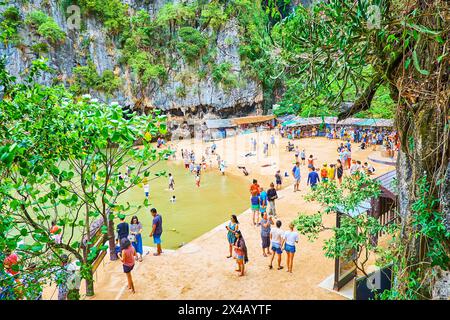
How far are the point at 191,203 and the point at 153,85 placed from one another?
79.1ft

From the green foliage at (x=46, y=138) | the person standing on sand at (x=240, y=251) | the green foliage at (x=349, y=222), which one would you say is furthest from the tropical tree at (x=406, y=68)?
the person standing on sand at (x=240, y=251)

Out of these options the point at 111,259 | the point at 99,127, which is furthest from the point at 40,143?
the point at 111,259

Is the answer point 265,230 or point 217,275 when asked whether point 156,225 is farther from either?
point 265,230

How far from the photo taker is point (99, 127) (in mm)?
3920

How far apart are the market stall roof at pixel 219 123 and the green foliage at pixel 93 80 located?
10661 mm

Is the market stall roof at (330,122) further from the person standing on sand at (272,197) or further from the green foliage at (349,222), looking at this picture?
the green foliage at (349,222)

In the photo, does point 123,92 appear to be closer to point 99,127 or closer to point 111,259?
point 111,259

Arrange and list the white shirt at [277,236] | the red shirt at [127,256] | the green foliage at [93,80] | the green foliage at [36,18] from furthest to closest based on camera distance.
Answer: the green foliage at [93,80]
the green foliage at [36,18]
the white shirt at [277,236]
the red shirt at [127,256]

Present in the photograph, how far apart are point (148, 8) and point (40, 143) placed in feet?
128

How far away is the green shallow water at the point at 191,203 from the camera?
44.2 ft

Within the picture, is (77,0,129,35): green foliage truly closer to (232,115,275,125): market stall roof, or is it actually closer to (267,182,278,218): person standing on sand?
(232,115,275,125): market stall roof

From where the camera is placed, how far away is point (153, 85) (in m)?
37.9

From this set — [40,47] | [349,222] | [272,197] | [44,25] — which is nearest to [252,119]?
[40,47]

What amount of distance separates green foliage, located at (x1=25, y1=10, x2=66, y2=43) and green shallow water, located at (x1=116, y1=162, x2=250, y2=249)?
20877 millimetres
